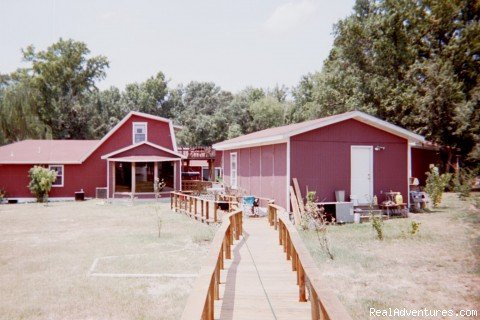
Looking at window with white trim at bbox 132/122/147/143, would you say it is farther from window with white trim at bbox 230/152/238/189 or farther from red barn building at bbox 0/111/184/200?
window with white trim at bbox 230/152/238/189

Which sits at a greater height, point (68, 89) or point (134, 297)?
point (68, 89)

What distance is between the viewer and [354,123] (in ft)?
56.2

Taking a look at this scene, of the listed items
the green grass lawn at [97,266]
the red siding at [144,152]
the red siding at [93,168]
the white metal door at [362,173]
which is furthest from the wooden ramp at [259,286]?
the red siding at [93,168]

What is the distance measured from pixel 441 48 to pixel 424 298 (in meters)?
32.5

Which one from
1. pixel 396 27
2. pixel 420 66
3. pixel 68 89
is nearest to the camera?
pixel 420 66

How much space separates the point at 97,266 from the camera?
10016mm

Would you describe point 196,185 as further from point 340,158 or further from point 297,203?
point 297,203

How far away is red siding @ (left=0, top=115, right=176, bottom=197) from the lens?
28781 mm

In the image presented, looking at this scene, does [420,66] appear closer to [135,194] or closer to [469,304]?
[135,194]

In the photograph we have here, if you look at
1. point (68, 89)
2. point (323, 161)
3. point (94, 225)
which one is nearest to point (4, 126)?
point (68, 89)

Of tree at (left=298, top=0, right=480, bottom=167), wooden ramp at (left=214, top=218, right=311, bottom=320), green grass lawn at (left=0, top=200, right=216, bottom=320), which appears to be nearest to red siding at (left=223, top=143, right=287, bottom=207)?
green grass lawn at (left=0, top=200, right=216, bottom=320)

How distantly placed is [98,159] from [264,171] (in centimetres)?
1630

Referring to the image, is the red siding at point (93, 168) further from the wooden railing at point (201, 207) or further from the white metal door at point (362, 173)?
the white metal door at point (362, 173)

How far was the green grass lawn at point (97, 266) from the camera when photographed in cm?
720
